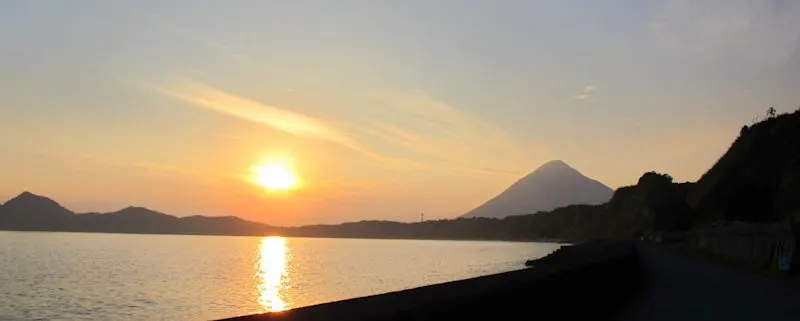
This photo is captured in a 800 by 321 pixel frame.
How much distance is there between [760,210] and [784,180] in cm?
1114

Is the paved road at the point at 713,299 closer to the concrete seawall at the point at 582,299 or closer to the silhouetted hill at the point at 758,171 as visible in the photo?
the concrete seawall at the point at 582,299

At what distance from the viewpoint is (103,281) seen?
196 feet

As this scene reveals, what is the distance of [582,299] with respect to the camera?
53.3ft

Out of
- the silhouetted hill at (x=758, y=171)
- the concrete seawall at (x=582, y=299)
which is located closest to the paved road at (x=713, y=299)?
the concrete seawall at (x=582, y=299)

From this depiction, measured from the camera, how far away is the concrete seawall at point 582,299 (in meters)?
8.77

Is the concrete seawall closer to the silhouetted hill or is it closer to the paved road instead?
the paved road

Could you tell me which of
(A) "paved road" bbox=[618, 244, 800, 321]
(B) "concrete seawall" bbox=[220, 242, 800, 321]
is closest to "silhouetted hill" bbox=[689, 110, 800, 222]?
(A) "paved road" bbox=[618, 244, 800, 321]

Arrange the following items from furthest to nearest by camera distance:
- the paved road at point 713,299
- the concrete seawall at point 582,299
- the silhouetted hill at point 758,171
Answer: the silhouetted hill at point 758,171 < the paved road at point 713,299 < the concrete seawall at point 582,299

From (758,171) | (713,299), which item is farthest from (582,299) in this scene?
(758,171)

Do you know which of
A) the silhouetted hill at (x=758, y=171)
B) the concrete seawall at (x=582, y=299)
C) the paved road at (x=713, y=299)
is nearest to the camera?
the concrete seawall at (x=582, y=299)

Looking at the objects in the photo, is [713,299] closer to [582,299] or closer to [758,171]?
[582,299]

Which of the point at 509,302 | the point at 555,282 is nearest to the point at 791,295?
the point at 555,282

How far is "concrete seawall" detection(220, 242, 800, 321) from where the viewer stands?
345 inches

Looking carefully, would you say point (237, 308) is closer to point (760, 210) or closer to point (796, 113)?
point (760, 210)
